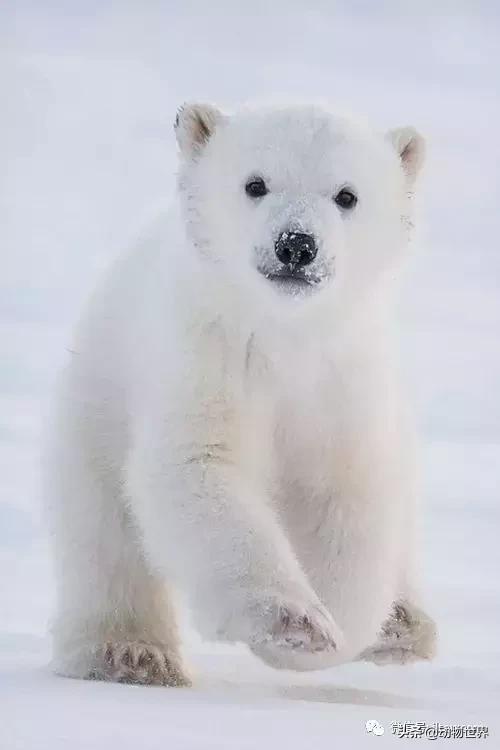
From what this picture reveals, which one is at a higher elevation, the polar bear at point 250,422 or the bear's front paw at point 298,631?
the polar bear at point 250,422

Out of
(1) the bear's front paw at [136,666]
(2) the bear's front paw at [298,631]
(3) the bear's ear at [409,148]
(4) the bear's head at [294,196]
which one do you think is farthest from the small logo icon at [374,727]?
(3) the bear's ear at [409,148]

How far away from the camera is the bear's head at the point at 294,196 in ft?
13.0

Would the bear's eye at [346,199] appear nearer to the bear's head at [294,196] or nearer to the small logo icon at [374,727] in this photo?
the bear's head at [294,196]

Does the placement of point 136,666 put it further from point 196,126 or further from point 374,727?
point 196,126

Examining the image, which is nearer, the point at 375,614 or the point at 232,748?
the point at 232,748

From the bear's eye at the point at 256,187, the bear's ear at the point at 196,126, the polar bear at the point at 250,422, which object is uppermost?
the bear's ear at the point at 196,126

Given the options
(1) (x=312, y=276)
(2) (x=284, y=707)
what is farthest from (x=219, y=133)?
(2) (x=284, y=707)

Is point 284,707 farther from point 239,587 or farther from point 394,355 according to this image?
point 394,355

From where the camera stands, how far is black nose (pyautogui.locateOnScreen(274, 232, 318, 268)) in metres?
3.87

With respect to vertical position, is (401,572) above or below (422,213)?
below

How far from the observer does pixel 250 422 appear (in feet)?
13.6

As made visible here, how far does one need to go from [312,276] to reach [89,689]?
4.11 feet

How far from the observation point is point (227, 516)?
381cm

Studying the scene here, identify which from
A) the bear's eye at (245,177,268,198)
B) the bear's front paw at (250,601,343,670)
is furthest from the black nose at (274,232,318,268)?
the bear's front paw at (250,601,343,670)
